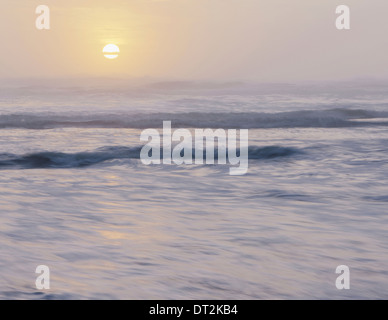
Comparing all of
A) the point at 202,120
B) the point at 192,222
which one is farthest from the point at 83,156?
the point at 202,120

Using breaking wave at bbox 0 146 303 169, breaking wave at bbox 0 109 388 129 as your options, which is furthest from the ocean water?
breaking wave at bbox 0 109 388 129

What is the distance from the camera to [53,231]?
4.09 meters

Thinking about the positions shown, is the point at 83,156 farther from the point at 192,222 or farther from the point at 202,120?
the point at 202,120

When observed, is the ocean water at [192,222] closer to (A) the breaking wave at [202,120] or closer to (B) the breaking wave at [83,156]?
(B) the breaking wave at [83,156]

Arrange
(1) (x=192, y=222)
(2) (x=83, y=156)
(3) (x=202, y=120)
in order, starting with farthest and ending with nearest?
(3) (x=202, y=120), (2) (x=83, y=156), (1) (x=192, y=222)

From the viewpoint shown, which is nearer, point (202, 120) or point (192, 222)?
point (192, 222)

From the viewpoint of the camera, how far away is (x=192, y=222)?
4.39 meters

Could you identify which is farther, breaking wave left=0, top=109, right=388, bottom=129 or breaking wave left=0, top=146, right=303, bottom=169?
breaking wave left=0, top=109, right=388, bottom=129

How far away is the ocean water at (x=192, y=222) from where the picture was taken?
120 inches

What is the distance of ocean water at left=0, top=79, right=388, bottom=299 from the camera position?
304 centimetres

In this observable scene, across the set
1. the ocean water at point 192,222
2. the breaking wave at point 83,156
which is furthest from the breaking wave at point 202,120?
the breaking wave at point 83,156

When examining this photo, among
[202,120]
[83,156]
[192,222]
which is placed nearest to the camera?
[192,222]

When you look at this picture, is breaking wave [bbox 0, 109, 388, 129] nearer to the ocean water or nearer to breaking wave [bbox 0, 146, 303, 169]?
the ocean water

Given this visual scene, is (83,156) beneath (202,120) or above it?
beneath
